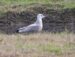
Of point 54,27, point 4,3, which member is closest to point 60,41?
point 54,27

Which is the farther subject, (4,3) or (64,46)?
(4,3)

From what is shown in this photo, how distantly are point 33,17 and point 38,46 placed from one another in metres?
6.33

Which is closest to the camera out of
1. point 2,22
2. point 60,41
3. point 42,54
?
point 42,54

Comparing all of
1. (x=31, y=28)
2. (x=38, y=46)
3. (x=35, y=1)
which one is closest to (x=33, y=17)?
(x=35, y=1)

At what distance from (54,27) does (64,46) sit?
461 centimetres

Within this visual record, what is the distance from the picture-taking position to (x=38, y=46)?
7.75 metres

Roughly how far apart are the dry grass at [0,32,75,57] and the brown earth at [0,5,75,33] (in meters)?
4.48

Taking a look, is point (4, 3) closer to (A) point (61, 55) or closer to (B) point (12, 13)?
(B) point (12, 13)

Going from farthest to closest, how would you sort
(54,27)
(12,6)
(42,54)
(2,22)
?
(12,6) → (2,22) → (54,27) → (42,54)

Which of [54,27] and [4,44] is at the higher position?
[4,44]

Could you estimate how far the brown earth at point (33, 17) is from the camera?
13.4m

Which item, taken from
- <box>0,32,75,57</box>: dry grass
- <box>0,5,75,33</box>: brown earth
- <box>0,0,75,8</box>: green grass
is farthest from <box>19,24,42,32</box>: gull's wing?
<box>0,32,75,57</box>: dry grass

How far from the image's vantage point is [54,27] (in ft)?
40.7

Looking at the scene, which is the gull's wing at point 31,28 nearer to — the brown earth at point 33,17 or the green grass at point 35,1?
the brown earth at point 33,17
